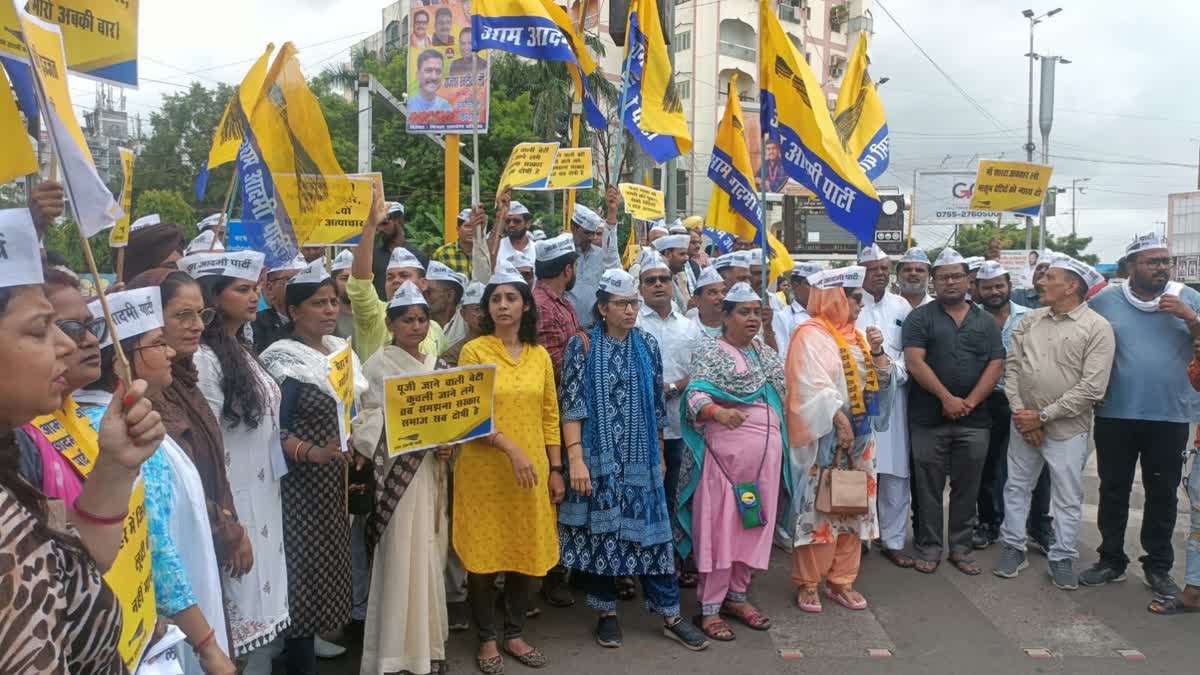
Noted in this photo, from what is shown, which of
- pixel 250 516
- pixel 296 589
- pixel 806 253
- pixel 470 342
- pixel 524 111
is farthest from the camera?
pixel 524 111

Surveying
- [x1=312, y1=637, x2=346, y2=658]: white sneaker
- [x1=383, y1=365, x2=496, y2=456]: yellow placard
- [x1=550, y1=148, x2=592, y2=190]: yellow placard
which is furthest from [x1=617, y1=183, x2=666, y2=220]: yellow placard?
Result: [x1=312, y1=637, x2=346, y2=658]: white sneaker

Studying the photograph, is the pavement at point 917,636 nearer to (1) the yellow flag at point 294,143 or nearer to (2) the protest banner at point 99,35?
(1) the yellow flag at point 294,143

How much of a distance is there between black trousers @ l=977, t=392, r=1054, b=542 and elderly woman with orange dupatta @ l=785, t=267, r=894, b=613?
4.92 feet

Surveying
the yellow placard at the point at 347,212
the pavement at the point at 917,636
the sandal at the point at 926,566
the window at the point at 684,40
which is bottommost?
the pavement at the point at 917,636

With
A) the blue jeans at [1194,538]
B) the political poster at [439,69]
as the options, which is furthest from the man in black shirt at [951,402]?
the political poster at [439,69]

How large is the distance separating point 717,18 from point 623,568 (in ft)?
145

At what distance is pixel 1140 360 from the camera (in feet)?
19.6

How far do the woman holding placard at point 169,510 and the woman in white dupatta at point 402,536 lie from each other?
148 centimetres

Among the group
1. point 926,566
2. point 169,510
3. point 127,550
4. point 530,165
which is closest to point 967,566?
point 926,566

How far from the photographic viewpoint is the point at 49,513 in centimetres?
172

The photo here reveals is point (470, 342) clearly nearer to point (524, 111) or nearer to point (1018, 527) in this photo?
point (1018, 527)

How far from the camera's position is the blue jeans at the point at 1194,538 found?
18.8ft

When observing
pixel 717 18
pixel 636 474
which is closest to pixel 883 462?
pixel 636 474

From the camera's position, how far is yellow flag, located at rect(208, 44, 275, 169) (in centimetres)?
435
